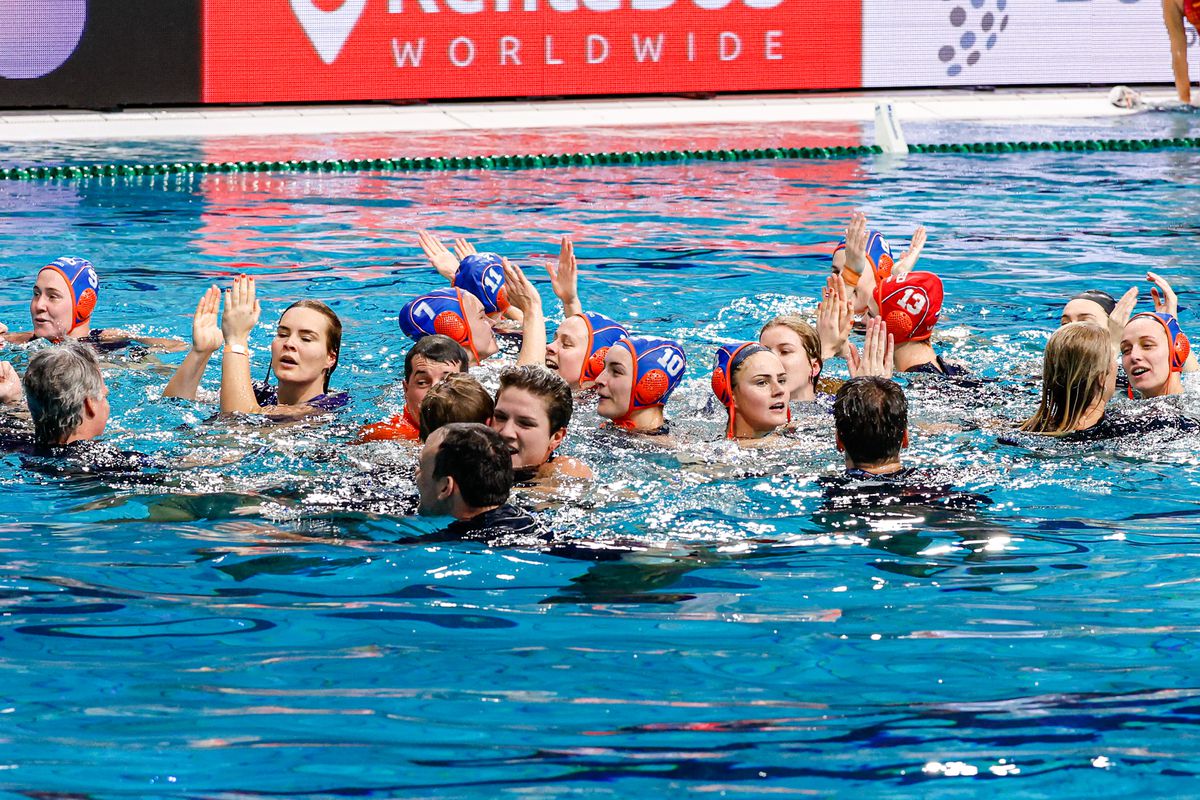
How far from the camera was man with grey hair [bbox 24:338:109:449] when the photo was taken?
588 centimetres

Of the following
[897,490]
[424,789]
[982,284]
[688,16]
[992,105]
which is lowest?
[424,789]

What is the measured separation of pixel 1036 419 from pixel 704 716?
3.37 m

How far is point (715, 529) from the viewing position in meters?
5.51

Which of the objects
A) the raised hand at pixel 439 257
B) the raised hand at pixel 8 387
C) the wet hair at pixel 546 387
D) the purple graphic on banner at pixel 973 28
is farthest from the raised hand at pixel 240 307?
the purple graphic on banner at pixel 973 28

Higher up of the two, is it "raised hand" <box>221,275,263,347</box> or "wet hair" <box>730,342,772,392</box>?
"raised hand" <box>221,275,263,347</box>

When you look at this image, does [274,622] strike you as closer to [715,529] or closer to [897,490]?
[715,529]

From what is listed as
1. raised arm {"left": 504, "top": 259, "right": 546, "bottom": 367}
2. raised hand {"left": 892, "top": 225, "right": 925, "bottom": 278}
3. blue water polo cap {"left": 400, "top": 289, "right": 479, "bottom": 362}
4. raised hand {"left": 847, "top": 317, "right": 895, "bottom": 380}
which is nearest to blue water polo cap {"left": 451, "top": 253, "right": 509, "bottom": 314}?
blue water polo cap {"left": 400, "top": 289, "right": 479, "bottom": 362}

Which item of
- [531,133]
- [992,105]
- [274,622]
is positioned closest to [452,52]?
[531,133]

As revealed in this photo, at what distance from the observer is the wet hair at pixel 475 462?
4.96 metres

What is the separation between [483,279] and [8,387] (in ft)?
8.97

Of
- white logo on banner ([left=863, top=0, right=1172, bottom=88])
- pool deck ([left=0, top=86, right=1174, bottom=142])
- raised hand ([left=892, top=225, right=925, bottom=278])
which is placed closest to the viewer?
raised hand ([left=892, top=225, right=925, bottom=278])

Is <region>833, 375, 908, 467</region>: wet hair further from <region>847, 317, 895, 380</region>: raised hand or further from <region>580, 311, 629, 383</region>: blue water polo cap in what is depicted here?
<region>580, 311, 629, 383</region>: blue water polo cap

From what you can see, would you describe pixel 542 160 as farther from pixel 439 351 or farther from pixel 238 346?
pixel 439 351

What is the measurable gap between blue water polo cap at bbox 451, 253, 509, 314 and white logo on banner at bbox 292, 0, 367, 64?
10910 mm
